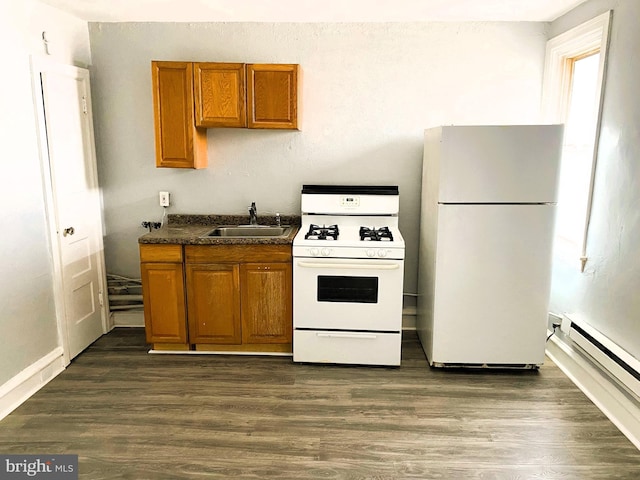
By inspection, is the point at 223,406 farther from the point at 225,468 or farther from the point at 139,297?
the point at 139,297

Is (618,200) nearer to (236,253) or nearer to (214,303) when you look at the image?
(236,253)

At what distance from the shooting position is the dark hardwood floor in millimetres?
2203

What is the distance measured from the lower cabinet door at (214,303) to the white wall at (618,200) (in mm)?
2213

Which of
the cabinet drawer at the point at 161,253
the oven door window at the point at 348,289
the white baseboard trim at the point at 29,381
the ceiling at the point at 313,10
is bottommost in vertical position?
the white baseboard trim at the point at 29,381

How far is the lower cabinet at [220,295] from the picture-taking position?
3.20 metres

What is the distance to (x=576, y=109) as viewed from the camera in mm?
3270

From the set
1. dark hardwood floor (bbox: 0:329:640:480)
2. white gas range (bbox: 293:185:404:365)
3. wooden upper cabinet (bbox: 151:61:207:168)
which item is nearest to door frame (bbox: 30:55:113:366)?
dark hardwood floor (bbox: 0:329:640:480)

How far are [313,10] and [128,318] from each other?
272 centimetres

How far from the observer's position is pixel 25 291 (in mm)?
2768

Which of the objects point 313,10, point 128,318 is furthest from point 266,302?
point 313,10

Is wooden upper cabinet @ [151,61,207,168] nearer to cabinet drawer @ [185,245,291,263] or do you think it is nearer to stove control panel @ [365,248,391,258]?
cabinet drawer @ [185,245,291,263]

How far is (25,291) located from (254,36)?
2278 millimetres

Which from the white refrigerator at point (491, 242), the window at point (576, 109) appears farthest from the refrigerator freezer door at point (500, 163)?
the window at point (576, 109)

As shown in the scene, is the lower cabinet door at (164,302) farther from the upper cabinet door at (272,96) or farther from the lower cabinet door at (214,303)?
the upper cabinet door at (272,96)
